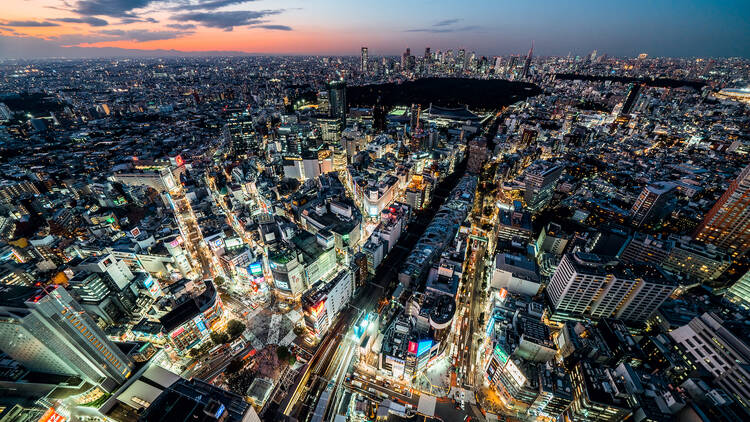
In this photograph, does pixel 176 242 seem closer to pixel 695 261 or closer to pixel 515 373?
pixel 515 373

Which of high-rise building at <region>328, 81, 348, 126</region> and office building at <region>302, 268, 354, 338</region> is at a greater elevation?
high-rise building at <region>328, 81, 348, 126</region>

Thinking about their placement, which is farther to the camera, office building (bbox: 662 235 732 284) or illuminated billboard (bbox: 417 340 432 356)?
office building (bbox: 662 235 732 284)

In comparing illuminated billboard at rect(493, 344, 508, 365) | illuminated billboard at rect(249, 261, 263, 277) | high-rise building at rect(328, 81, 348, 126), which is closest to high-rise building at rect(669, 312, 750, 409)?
illuminated billboard at rect(493, 344, 508, 365)

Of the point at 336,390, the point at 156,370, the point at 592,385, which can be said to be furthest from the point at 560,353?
the point at 156,370

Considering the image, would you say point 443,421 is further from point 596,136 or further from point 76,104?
point 76,104

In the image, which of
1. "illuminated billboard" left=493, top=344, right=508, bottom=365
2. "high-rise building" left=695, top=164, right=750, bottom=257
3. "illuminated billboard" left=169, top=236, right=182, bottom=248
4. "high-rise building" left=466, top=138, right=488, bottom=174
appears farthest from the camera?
"high-rise building" left=466, top=138, right=488, bottom=174

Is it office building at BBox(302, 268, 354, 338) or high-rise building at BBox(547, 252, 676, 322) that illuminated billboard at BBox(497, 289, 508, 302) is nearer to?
high-rise building at BBox(547, 252, 676, 322)
